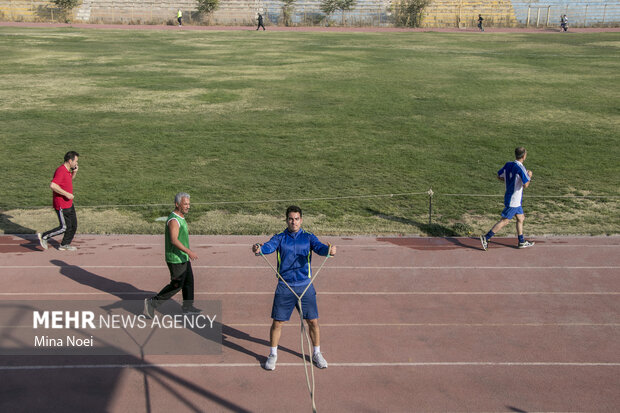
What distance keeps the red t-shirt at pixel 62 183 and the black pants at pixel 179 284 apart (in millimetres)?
3720

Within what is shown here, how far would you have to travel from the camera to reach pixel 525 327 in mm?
9039

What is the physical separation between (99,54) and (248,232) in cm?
2661

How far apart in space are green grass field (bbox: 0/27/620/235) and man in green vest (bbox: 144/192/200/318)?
424 centimetres

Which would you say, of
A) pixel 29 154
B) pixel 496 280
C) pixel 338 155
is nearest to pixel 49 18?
pixel 29 154

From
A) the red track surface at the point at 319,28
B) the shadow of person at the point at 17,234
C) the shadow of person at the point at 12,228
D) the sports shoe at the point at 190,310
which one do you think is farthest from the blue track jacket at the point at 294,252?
the red track surface at the point at 319,28

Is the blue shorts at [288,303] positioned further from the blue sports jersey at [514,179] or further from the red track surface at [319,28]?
the red track surface at [319,28]

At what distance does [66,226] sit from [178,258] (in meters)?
4.17

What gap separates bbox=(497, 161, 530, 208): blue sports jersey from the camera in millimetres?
11844

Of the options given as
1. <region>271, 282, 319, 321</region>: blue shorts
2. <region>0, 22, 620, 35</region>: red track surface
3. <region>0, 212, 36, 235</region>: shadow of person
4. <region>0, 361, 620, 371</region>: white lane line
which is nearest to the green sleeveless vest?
<region>0, 361, 620, 371</region>: white lane line

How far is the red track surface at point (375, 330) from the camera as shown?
7273 mm

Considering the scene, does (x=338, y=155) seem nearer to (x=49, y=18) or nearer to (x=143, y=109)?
(x=143, y=109)

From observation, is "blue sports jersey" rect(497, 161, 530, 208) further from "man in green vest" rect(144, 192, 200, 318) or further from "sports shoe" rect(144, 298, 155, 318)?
"sports shoe" rect(144, 298, 155, 318)

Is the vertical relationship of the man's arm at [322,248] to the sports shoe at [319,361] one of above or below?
above

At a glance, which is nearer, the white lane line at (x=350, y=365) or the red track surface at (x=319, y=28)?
the white lane line at (x=350, y=365)
